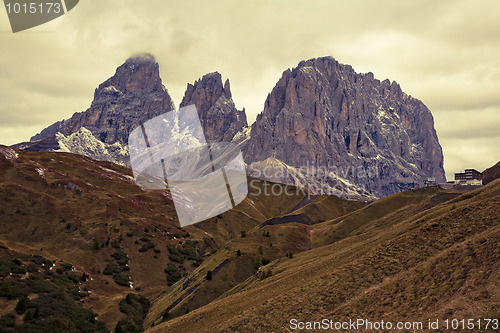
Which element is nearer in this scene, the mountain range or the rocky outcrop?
the mountain range

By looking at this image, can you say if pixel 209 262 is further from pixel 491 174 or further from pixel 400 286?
pixel 491 174

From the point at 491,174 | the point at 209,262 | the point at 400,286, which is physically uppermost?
the point at 491,174

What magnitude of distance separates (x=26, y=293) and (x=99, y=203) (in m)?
62.6

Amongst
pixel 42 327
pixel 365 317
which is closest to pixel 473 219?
pixel 365 317

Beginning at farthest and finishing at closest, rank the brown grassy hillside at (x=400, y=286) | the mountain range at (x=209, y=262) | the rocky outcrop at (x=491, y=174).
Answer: the rocky outcrop at (x=491, y=174)
the mountain range at (x=209, y=262)
the brown grassy hillside at (x=400, y=286)

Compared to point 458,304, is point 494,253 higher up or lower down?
higher up

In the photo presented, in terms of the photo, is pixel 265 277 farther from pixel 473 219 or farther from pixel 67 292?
pixel 67 292

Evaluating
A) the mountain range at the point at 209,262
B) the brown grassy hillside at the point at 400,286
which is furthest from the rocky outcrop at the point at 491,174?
the brown grassy hillside at the point at 400,286

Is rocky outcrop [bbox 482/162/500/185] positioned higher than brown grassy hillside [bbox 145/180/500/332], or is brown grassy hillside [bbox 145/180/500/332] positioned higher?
rocky outcrop [bbox 482/162/500/185]

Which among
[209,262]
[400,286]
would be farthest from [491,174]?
[400,286]

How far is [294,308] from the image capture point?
114 feet

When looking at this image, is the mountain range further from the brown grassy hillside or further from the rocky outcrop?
the rocky outcrop

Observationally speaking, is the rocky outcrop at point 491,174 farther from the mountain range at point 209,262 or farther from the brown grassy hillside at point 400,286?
the brown grassy hillside at point 400,286

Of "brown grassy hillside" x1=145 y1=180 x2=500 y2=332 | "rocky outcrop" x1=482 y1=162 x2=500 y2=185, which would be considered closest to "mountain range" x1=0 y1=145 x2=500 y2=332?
"brown grassy hillside" x1=145 y1=180 x2=500 y2=332
